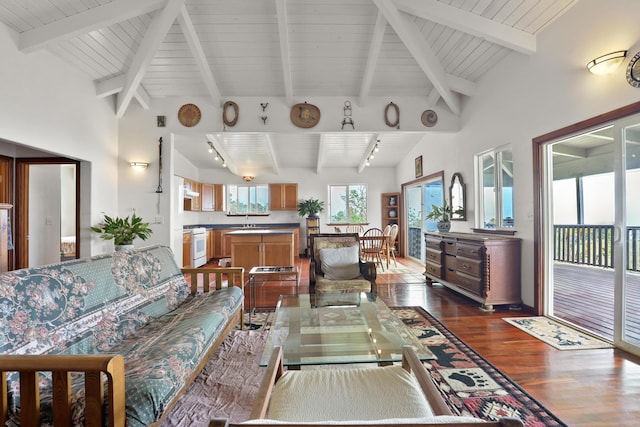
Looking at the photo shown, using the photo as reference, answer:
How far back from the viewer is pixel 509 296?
11.7ft

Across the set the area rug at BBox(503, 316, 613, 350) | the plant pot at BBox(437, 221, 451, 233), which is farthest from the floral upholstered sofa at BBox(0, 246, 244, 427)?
the plant pot at BBox(437, 221, 451, 233)

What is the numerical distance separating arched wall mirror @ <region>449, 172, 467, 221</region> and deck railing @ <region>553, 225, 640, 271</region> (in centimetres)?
206

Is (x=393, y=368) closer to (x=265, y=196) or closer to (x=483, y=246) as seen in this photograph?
(x=483, y=246)

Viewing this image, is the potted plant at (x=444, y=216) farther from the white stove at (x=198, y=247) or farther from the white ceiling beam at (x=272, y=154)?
the white stove at (x=198, y=247)

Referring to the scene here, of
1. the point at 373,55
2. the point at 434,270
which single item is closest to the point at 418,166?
the point at 434,270

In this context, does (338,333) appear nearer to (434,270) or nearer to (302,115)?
(434,270)

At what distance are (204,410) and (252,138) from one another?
5702mm

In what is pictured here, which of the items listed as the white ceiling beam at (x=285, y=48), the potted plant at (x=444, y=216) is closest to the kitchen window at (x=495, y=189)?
the potted plant at (x=444, y=216)

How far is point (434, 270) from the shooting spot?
464 centimetres

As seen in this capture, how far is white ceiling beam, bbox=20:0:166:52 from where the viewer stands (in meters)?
3.06

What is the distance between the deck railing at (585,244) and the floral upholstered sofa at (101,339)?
6116 mm

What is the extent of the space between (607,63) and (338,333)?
121 inches

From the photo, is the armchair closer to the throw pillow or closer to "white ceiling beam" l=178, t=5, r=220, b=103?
the throw pillow

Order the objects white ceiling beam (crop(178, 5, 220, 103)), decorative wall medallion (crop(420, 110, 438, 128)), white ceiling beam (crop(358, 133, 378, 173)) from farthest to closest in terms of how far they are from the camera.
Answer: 1. white ceiling beam (crop(358, 133, 378, 173))
2. decorative wall medallion (crop(420, 110, 438, 128))
3. white ceiling beam (crop(178, 5, 220, 103))
